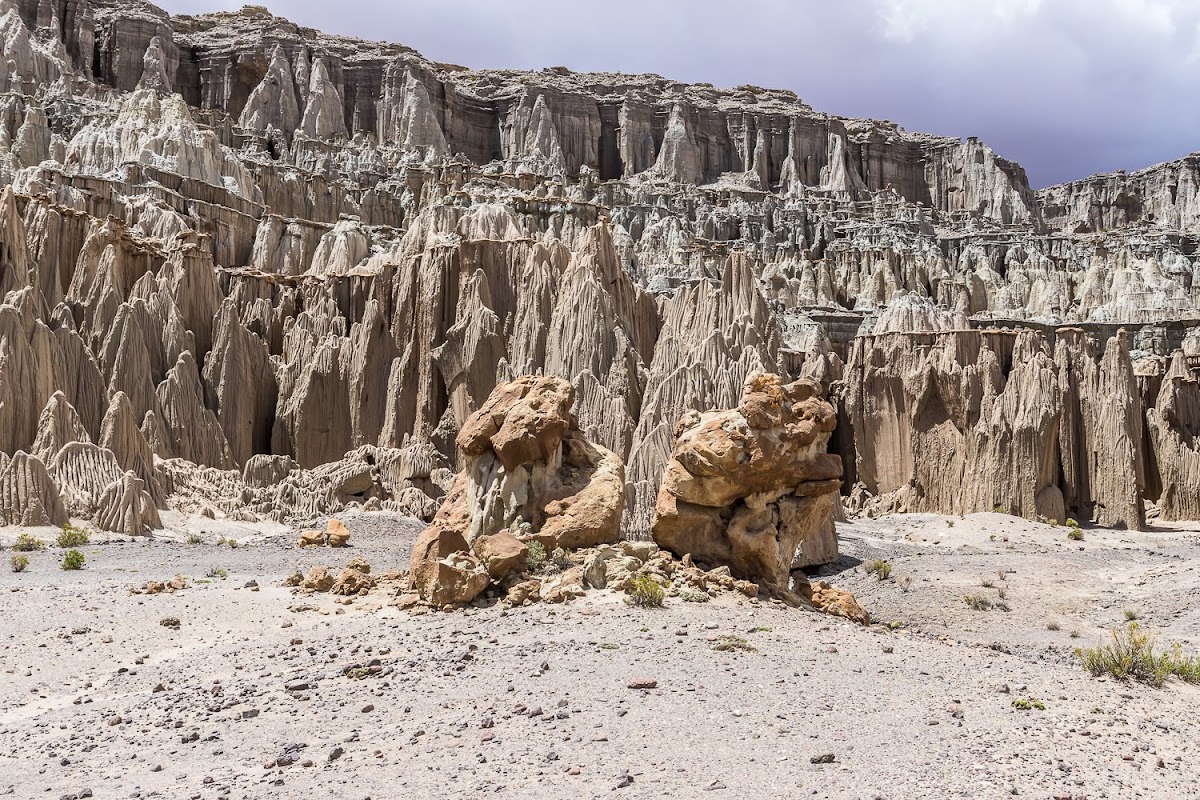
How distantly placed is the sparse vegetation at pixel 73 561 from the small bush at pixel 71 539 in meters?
2.57

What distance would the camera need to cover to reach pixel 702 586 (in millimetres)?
9602

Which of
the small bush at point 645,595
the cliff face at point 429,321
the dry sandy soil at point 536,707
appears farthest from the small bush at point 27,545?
the small bush at point 645,595

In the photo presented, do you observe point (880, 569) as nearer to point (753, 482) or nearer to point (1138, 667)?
point (753, 482)

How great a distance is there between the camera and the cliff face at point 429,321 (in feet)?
74.6

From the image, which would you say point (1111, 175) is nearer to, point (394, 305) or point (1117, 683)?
point (394, 305)

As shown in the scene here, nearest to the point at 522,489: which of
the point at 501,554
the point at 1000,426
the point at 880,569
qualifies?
the point at 501,554

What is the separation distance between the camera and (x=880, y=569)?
1900 centimetres

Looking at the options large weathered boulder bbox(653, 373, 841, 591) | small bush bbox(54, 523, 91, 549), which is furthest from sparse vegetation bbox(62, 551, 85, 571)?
large weathered boulder bbox(653, 373, 841, 591)

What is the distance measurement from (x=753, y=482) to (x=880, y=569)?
9.94 metres

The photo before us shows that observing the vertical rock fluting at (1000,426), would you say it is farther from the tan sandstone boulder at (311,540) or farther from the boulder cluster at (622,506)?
the boulder cluster at (622,506)

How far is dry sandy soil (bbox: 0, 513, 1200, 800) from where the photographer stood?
5.52 meters

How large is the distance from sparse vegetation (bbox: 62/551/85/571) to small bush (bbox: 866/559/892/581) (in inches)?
554

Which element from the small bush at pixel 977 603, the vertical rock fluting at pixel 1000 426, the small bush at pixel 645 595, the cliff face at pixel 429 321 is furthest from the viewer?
the vertical rock fluting at pixel 1000 426

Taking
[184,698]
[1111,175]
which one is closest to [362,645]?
[184,698]
